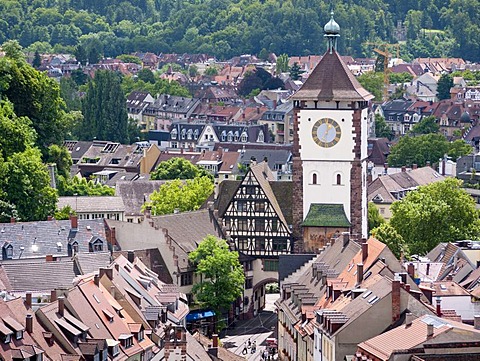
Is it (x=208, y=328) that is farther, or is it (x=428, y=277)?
(x=208, y=328)

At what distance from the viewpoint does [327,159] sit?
11112cm

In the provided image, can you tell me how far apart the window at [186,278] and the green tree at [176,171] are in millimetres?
54249

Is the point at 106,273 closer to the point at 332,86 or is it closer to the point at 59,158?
the point at 332,86

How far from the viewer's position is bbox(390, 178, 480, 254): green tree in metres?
118

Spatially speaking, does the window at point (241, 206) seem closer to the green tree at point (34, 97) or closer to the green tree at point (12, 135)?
the green tree at point (12, 135)

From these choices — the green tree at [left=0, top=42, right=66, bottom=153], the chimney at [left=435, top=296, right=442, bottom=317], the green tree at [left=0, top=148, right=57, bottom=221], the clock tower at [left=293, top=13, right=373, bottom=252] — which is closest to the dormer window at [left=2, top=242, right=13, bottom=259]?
the green tree at [left=0, top=148, right=57, bottom=221]

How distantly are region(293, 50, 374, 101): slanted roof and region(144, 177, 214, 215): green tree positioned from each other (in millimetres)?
14738

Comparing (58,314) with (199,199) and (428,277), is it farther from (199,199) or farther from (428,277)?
(199,199)

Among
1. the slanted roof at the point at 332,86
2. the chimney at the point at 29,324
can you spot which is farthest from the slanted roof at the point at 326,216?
the chimney at the point at 29,324

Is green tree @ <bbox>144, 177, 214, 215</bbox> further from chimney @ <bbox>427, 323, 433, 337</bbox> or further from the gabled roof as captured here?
chimney @ <bbox>427, 323, 433, 337</bbox>

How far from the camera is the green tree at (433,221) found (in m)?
118

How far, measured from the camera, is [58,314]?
2936 inches

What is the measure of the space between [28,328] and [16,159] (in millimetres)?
48150

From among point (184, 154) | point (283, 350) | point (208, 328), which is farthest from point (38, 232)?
point (184, 154)
